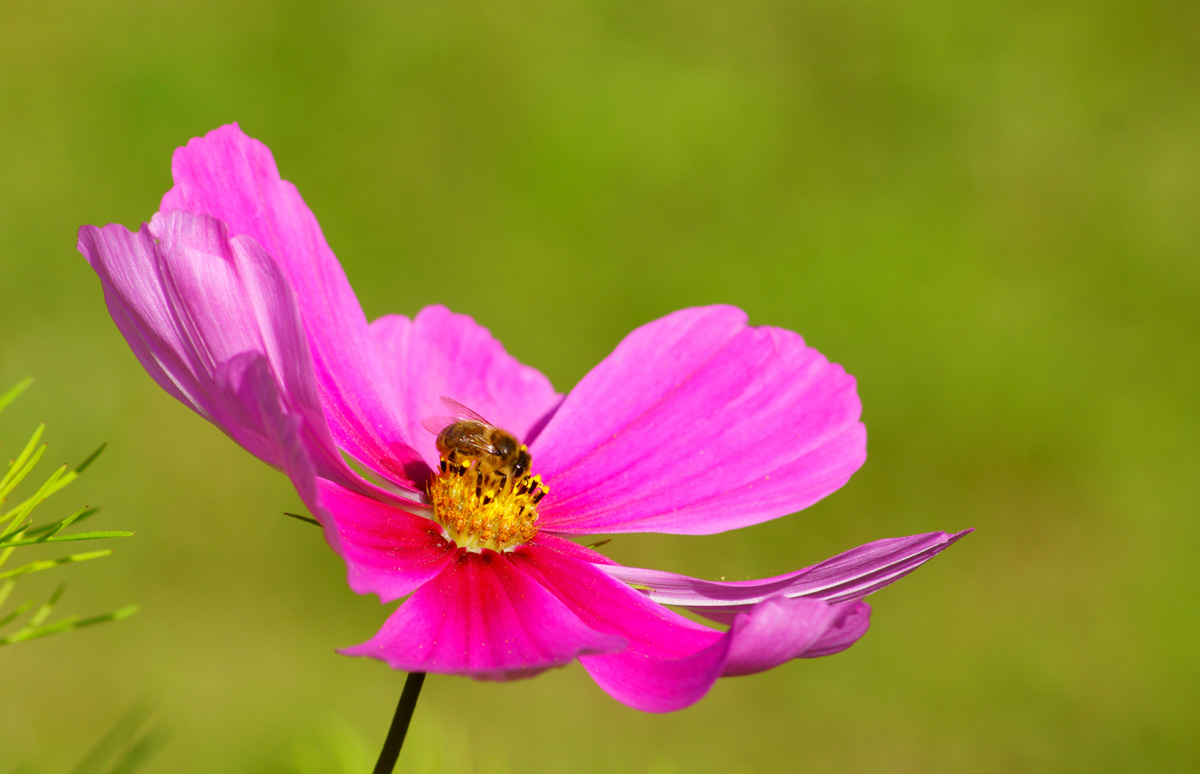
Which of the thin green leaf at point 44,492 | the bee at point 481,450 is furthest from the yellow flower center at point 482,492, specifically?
the thin green leaf at point 44,492

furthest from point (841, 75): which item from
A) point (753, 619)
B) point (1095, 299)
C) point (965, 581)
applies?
point (753, 619)

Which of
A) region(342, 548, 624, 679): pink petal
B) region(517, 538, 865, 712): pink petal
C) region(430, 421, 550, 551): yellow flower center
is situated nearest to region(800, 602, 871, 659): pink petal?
region(517, 538, 865, 712): pink petal

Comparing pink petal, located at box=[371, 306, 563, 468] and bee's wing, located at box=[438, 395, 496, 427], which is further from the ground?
pink petal, located at box=[371, 306, 563, 468]

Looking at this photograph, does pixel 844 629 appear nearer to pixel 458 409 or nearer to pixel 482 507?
pixel 482 507

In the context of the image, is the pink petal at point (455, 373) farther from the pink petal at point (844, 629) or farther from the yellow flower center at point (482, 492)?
the pink petal at point (844, 629)

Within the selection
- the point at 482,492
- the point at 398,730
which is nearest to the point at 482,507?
the point at 482,492

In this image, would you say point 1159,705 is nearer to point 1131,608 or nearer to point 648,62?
point 1131,608

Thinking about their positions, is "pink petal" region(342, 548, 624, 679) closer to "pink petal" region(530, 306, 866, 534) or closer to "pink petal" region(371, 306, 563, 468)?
"pink petal" region(530, 306, 866, 534)
